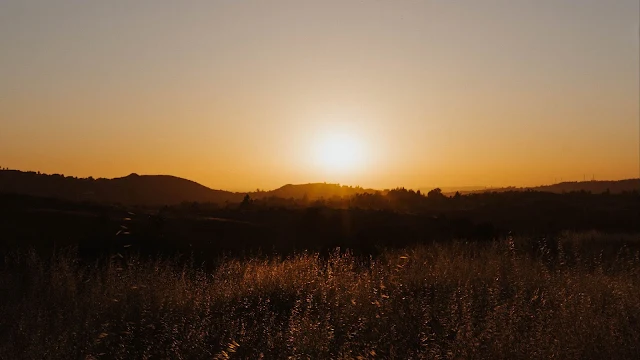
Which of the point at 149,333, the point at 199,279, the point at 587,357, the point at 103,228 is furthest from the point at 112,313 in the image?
the point at 103,228

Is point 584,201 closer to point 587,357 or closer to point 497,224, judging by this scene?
point 497,224

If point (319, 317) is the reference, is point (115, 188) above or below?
above

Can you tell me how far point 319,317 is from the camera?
24.2ft

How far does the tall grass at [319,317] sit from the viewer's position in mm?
5980

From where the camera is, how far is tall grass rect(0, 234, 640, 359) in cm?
598

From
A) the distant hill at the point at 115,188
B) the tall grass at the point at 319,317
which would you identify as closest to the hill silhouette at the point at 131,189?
the distant hill at the point at 115,188

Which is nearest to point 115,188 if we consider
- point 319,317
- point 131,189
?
point 131,189

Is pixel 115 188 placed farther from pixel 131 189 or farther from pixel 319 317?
pixel 319 317

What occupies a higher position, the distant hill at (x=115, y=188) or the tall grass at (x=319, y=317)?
the distant hill at (x=115, y=188)

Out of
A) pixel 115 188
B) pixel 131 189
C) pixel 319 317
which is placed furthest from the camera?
pixel 131 189

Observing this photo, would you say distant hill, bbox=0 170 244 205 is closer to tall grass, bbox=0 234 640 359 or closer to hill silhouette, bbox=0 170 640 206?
hill silhouette, bbox=0 170 640 206

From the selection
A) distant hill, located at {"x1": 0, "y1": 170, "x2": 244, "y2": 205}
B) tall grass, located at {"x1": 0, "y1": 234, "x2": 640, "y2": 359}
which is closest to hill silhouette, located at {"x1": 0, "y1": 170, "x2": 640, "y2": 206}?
distant hill, located at {"x1": 0, "y1": 170, "x2": 244, "y2": 205}

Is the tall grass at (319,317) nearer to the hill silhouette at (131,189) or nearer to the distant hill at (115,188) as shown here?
the hill silhouette at (131,189)

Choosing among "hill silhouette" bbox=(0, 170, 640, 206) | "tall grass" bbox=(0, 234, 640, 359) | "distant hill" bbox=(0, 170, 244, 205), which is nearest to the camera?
"tall grass" bbox=(0, 234, 640, 359)
